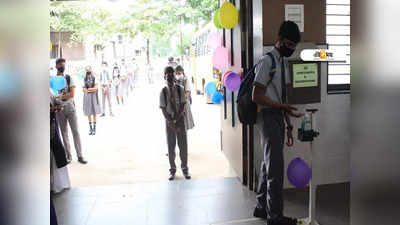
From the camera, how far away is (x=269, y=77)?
328cm

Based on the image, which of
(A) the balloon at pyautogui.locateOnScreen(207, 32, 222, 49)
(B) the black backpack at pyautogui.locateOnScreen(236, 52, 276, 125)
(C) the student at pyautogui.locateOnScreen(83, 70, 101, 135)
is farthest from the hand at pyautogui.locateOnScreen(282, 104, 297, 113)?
(C) the student at pyautogui.locateOnScreen(83, 70, 101, 135)

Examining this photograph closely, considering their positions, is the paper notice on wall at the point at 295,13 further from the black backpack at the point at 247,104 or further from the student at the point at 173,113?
the student at the point at 173,113

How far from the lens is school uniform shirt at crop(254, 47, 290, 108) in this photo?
3258 mm

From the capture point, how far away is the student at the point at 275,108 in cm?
324

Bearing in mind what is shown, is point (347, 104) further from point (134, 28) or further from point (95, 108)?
point (134, 28)

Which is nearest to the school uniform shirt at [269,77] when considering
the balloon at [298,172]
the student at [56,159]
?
the balloon at [298,172]

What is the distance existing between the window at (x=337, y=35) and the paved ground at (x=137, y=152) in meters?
2.01

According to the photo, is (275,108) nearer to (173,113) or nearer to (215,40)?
(173,113)

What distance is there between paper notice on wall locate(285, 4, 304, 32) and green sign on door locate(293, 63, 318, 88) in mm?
486

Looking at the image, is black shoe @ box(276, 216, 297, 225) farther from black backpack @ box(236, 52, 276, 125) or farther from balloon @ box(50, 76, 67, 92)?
balloon @ box(50, 76, 67, 92)

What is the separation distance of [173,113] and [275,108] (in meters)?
2.31

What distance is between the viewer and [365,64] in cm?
104

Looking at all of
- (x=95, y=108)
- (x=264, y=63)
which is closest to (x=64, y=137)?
(x=95, y=108)

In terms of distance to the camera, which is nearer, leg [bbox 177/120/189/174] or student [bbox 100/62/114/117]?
leg [bbox 177/120/189/174]
